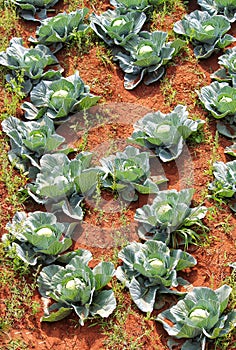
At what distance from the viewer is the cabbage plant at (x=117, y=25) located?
8.16 m

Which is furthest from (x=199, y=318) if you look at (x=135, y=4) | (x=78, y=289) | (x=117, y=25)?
(x=135, y=4)

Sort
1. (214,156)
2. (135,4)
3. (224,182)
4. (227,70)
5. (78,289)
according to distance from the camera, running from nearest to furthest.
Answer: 1. (78,289)
2. (224,182)
3. (214,156)
4. (227,70)
5. (135,4)

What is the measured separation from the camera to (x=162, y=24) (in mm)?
8555

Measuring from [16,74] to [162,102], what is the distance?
1686mm

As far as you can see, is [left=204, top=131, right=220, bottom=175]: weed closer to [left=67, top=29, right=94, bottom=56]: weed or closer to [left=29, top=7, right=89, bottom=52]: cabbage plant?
[left=67, top=29, right=94, bottom=56]: weed

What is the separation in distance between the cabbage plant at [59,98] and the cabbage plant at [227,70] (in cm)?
147

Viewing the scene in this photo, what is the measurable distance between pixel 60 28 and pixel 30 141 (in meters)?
1.86

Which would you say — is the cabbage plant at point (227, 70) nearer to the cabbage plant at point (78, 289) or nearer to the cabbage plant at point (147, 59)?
the cabbage plant at point (147, 59)

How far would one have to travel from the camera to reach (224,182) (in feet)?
22.5

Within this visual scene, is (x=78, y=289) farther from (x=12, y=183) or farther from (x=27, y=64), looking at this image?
(x=27, y=64)

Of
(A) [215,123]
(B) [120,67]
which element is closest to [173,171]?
(A) [215,123]

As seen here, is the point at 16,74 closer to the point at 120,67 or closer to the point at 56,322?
the point at 120,67

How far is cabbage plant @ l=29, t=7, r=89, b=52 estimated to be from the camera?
8180 mm

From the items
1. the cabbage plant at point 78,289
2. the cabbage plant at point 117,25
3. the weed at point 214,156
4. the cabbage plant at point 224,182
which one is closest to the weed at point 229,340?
the cabbage plant at point 78,289
